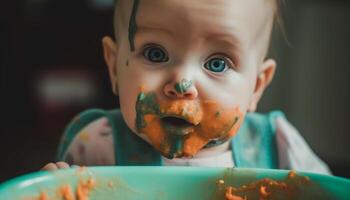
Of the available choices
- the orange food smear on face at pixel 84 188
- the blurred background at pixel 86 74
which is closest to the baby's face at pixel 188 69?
the orange food smear on face at pixel 84 188

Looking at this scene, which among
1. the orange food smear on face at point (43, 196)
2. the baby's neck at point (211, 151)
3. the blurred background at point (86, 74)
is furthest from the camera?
the blurred background at point (86, 74)

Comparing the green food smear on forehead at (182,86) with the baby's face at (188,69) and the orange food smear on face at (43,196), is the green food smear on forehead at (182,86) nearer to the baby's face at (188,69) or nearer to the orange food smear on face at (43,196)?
the baby's face at (188,69)

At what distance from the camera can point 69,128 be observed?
99 cm

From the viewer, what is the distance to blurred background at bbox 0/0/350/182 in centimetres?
177

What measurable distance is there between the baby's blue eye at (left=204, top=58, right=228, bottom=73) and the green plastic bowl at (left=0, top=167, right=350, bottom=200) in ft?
0.41

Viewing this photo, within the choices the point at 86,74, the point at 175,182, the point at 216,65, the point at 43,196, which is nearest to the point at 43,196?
the point at 43,196

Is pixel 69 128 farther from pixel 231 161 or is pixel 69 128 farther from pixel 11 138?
pixel 11 138

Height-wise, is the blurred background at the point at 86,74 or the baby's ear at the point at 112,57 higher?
the baby's ear at the point at 112,57

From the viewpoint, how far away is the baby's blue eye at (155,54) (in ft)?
2.43

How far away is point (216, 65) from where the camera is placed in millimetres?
745

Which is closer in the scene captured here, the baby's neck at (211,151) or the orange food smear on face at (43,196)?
the orange food smear on face at (43,196)

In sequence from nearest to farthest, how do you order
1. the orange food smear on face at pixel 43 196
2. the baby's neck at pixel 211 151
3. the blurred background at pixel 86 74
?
1. the orange food smear on face at pixel 43 196
2. the baby's neck at pixel 211 151
3. the blurred background at pixel 86 74

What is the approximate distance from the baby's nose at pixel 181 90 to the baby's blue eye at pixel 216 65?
0.04m

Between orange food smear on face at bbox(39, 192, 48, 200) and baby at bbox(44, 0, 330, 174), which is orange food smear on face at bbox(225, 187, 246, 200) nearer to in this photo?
baby at bbox(44, 0, 330, 174)
